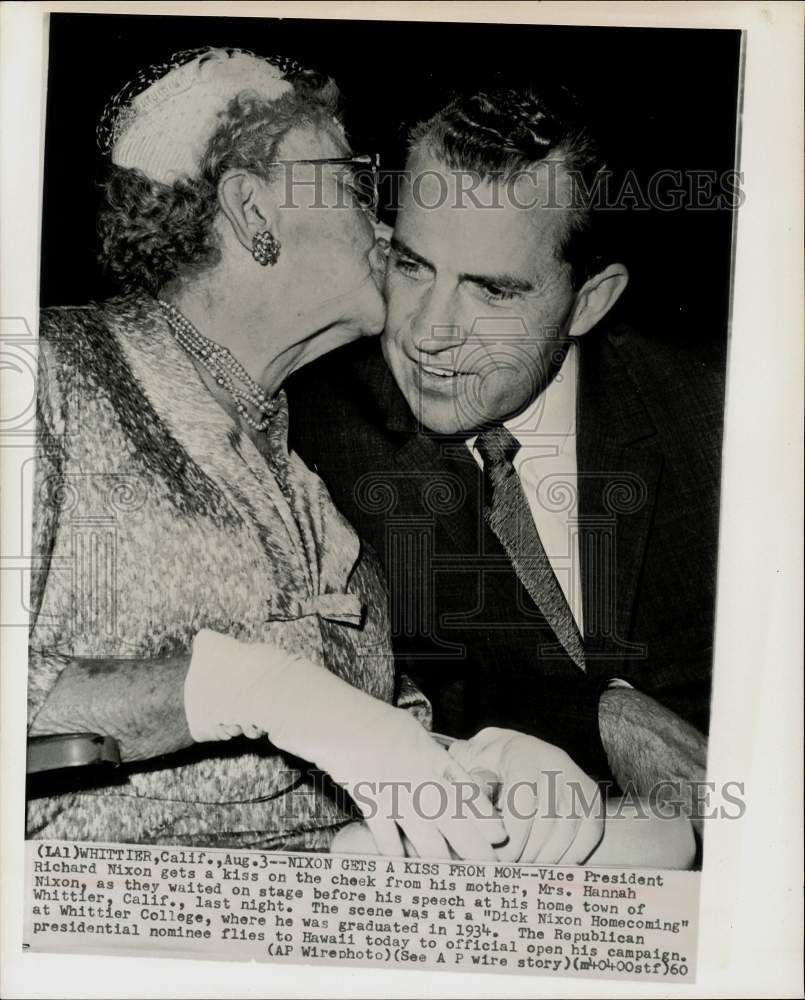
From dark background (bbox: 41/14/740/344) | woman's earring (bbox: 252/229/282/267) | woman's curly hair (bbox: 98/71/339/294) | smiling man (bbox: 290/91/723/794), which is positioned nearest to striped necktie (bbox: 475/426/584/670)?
smiling man (bbox: 290/91/723/794)

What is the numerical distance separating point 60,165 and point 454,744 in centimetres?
109

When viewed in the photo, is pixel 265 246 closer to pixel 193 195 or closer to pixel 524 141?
pixel 193 195

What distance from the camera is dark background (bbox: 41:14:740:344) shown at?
1588 millimetres

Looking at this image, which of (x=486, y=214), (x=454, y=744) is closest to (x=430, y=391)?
(x=486, y=214)

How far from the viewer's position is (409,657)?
1598mm

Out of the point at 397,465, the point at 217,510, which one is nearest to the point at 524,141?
the point at 397,465

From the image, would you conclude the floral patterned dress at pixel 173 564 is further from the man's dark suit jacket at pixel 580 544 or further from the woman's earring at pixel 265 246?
the woman's earring at pixel 265 246

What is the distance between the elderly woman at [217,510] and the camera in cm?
156

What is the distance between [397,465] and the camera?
5.27ft

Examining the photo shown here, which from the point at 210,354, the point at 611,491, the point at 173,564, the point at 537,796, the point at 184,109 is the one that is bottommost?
the point at 537,796

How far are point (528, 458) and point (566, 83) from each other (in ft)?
1.90

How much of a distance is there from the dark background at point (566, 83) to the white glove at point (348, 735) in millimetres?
624

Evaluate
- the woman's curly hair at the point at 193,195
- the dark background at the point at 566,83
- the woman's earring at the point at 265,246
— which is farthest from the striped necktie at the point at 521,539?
the woman's curly hair at the point at 193,195

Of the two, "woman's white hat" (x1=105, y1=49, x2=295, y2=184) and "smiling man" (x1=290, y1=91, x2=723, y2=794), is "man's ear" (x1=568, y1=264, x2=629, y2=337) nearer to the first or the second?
"smiling man" (x1=290, y1=91, x2=723, y2=794)
